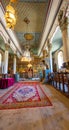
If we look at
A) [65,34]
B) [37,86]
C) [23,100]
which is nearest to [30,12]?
[65,34]

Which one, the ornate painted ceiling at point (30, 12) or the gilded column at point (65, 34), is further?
the ornate painted ceiling at point (30, 12)

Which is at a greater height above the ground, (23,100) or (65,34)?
(65,34)

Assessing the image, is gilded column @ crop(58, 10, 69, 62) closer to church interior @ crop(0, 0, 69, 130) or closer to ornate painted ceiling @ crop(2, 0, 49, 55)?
church interior @ crop(0, 0, 69, 130)

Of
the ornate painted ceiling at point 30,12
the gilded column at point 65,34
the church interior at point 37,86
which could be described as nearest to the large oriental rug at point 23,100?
the church interior at point 37,86

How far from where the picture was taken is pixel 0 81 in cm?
611

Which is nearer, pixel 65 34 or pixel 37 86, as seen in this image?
pixel 65 34

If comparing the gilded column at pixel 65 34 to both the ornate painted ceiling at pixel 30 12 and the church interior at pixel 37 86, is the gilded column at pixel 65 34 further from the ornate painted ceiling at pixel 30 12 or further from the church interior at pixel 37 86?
the ornate painted ceiling at pixel 30 12

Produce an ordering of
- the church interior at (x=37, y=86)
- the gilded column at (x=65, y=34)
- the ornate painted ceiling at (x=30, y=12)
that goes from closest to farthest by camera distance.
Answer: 1. the church interior at (x=37, y=86)
2. the gilded column at (x=65, y=34)
3. the ornate painted ceiling at (x=30, y=12)

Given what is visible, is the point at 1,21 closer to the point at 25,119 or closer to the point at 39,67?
the point at 25,119

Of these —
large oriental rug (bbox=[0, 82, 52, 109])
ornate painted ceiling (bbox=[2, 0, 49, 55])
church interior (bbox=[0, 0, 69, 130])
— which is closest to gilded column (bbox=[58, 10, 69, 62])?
church interior (bbox=[0, 0, 69, 130])

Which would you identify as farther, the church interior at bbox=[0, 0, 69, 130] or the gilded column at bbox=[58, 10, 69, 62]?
the gilded column at bbox=[58, 10, 69, 62]

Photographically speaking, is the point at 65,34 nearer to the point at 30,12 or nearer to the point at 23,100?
the point at 30,12

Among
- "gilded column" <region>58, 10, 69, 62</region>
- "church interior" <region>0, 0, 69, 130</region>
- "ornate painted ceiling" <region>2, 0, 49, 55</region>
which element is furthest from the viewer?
"ornate painted ceiling" <region>2, 0, 49, 55</region>

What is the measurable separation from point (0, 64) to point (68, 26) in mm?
11581
